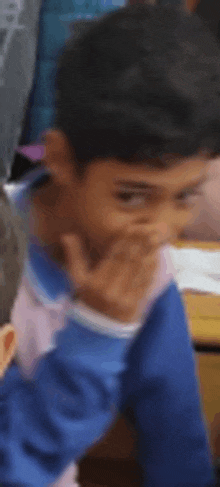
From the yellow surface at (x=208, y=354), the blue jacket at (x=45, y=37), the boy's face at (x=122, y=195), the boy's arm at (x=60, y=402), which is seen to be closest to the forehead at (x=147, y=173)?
the boy's face at (x=122, y=195)

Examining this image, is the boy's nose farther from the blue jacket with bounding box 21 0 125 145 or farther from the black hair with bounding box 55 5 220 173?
the blue jacket with bounding box 21 0 125 145

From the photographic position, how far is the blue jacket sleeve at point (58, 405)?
0.34m

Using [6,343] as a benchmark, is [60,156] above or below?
above

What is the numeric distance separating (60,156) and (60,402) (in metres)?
0.20

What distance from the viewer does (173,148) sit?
0.33 m

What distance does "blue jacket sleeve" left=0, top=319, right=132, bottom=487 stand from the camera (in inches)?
13.5

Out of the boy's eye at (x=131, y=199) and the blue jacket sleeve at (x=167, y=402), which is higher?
the boy's eye at (x=131, y=199)

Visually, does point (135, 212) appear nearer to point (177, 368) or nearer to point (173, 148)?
point (173, 148)

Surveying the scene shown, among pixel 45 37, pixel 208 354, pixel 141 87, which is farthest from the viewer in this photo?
pixel 45 37

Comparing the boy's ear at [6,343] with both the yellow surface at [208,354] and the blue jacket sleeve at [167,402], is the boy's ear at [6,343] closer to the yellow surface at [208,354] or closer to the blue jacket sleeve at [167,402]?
the blue jacket sleeve at [167,402]

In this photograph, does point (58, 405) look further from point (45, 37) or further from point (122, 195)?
point (45, 37)

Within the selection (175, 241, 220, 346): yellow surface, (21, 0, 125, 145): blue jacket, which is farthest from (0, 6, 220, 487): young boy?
(21, 0, 125, 145): blue jacket

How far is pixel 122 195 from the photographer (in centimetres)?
36

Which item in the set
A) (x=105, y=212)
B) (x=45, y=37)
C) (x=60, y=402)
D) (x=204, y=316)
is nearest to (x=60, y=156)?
(x=105, y=212)
